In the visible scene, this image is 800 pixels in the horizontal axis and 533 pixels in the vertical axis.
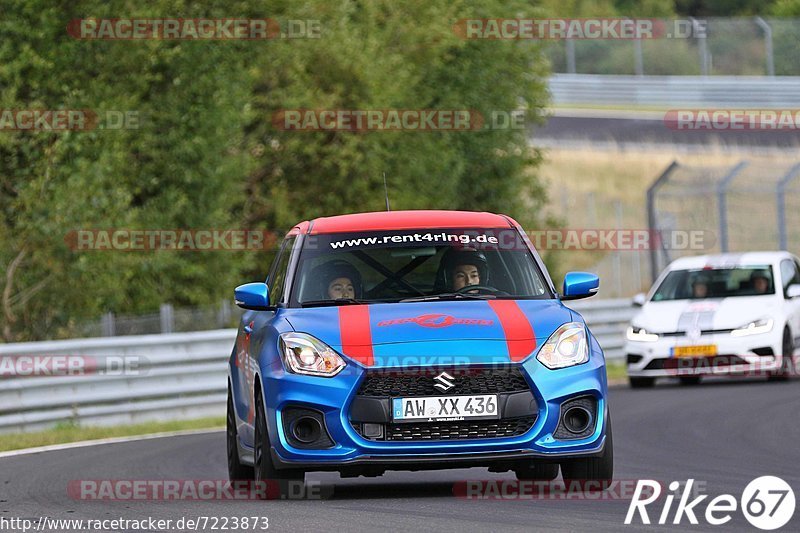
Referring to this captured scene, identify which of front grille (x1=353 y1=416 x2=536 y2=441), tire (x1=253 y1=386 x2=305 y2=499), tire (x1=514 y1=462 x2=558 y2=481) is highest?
front grille (x1=353 y1=416 x2=536 y2=441)

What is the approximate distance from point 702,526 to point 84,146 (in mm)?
18831

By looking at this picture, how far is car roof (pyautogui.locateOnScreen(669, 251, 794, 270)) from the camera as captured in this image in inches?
888

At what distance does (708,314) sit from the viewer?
21.3 metres

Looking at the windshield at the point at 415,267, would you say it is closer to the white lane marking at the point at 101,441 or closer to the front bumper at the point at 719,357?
the white lane marking at the point at 101,441

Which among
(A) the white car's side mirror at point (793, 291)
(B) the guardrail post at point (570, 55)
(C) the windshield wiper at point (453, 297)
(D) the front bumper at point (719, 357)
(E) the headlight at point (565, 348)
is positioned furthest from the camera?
(B) the guardrail post at point (570, 55)

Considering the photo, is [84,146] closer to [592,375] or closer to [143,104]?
[143,104]

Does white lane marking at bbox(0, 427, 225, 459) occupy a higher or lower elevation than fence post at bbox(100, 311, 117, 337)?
lower

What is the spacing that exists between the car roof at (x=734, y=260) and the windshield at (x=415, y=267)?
11811 millimetres

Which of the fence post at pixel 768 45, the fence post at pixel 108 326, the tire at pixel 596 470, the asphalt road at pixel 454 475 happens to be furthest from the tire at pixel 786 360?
the fence post at pixel 768 45

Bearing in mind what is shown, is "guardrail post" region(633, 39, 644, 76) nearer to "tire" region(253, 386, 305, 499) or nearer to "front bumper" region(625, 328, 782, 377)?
"front bumper" region(625, 328, 782, 377)

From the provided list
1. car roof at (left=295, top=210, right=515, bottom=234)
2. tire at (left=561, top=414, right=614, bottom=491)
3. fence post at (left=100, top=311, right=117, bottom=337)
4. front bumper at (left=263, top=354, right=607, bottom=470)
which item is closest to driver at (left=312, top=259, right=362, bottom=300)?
car roof at (left=295, top=210, right=515, bottom=234)

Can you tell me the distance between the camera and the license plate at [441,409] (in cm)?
973

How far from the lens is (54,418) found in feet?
61.1

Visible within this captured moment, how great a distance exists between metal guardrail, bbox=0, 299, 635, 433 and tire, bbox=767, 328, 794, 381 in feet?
20.7
